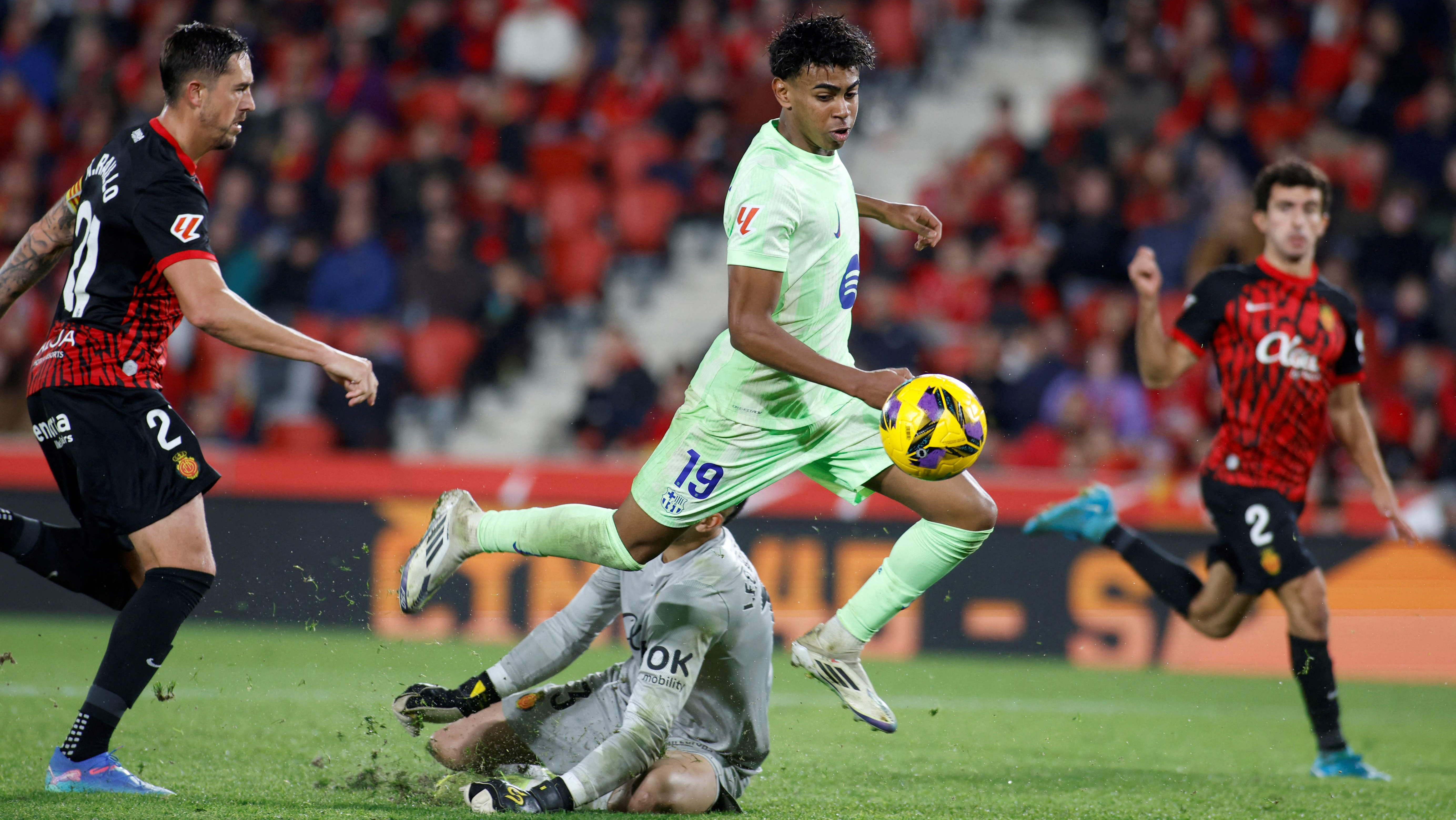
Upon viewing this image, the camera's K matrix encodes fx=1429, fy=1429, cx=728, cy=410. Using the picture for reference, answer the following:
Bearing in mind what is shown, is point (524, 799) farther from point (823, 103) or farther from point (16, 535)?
point (823, 103)

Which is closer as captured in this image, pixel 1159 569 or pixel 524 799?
pixel 524 799

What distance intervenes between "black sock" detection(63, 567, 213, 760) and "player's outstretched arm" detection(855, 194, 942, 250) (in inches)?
106

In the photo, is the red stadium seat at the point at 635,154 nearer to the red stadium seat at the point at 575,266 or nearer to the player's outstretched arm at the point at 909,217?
the red stadium seat at the point at 575,266

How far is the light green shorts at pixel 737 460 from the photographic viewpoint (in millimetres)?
4656

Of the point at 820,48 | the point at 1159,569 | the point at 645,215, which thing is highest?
the point at 820,48

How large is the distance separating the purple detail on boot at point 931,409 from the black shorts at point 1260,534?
2781mm

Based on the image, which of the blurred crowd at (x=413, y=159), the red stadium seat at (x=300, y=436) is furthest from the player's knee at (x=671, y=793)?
the red stadium seat at (x=300, y=436)

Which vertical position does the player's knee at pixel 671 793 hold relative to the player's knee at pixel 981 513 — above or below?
below

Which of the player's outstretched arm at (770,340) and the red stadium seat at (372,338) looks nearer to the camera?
the player's outstretched arm at (770,340)

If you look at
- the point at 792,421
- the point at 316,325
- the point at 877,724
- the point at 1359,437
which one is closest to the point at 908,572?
the point at 877,724

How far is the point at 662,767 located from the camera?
4.54 m

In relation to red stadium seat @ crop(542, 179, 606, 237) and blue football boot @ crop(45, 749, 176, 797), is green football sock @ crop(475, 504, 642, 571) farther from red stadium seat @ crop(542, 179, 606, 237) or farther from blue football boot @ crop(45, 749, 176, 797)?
red stadium seat @ crop(542, 179, 606, 237)

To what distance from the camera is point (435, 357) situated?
11930 mm

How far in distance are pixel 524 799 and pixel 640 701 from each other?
1.49ft
